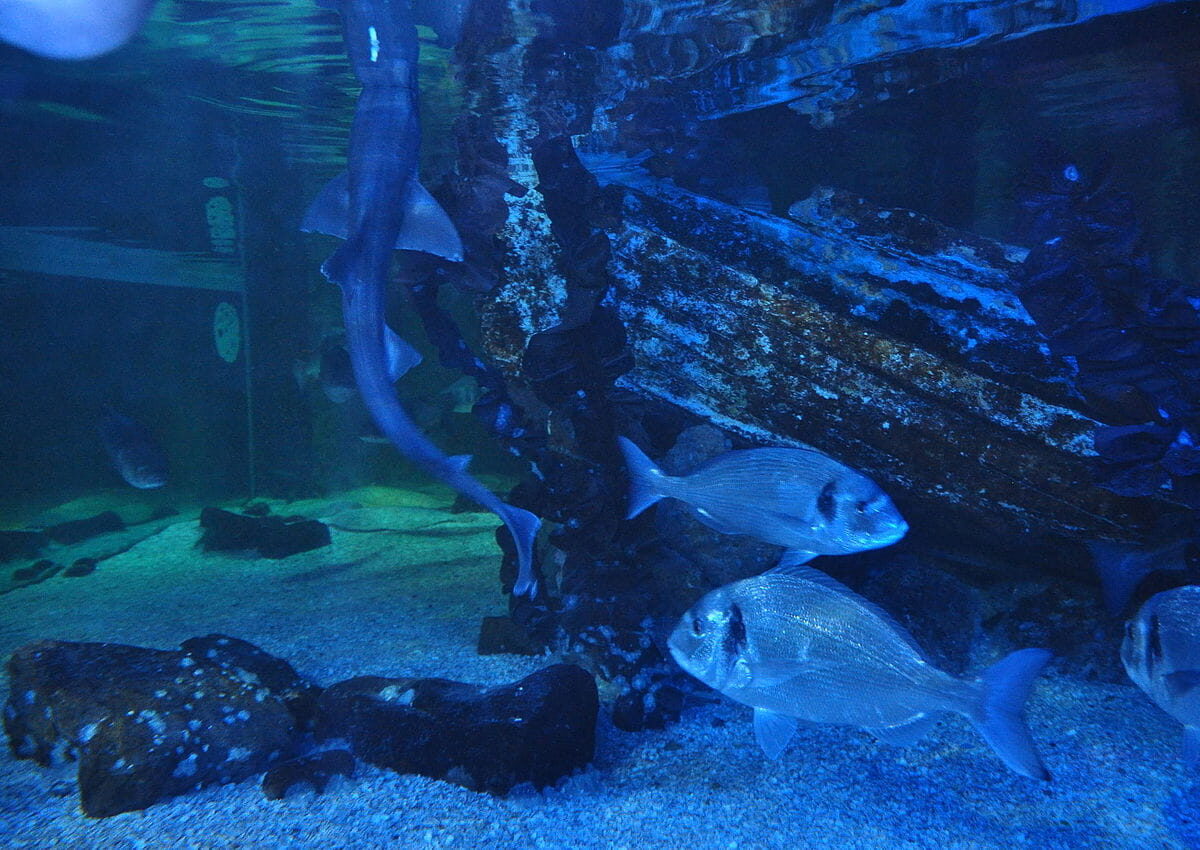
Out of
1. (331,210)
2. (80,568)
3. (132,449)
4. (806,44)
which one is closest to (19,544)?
(80,568)

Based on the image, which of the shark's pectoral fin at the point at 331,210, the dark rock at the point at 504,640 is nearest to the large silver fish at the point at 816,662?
the dark rock at the point at 504,640

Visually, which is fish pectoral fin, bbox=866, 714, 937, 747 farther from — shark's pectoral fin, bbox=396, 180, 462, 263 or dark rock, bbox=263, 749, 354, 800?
shark's pectoral fin, bbox=396, 180, 462, 263

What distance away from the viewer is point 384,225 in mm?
4492

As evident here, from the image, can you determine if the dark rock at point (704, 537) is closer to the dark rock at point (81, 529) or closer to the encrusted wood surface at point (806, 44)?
the encrusted wood surface at point (806, 44)

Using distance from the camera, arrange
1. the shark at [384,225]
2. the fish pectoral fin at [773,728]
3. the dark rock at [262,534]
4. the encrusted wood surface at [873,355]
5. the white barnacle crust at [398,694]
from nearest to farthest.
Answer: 1. the fish pectoral fin at [773,728]
2. the white barnacle crust at [398,694]
3. the shark at [384,225]
4. the encrusted wood surface at [873,355]
5. the dark rock at [262,534]

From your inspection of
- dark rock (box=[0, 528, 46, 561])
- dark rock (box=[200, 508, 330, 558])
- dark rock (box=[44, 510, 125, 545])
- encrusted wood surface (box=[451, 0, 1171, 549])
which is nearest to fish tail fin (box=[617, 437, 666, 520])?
encrusted wood surface (box=[451, 0, 1171, 549])

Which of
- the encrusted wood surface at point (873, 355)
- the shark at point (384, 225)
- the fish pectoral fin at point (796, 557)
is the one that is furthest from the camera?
the encrusted wood surface at point (873, 355)

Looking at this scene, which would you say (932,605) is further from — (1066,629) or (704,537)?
(704,537)

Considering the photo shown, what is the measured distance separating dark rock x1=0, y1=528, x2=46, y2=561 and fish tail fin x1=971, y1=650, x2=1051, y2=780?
14866 mm

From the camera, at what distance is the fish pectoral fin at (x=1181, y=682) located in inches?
109

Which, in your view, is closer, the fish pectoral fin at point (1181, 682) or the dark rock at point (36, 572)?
the fish pectoral fin at point (1181, 682)

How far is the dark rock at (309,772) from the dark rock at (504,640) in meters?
1.76

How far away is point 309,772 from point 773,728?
2.66 m

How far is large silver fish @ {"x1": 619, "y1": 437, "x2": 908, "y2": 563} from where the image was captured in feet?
10.2
